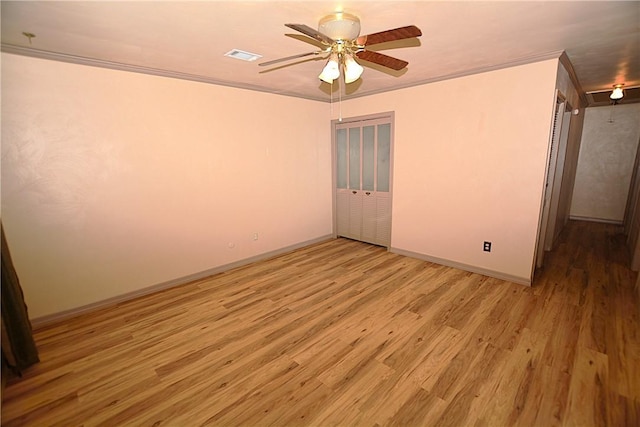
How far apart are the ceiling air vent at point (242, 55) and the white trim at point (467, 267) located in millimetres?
3305

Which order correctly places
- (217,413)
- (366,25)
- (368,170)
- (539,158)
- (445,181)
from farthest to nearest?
(368,170) < (445,181) < (539,158) < (366,25) < (217,413)

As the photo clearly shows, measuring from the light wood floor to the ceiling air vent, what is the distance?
252 centimetres

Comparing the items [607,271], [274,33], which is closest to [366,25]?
[274,33]

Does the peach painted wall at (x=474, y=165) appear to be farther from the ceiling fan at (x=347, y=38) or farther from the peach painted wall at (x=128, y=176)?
the peach painted wall at (x=128, y=176)

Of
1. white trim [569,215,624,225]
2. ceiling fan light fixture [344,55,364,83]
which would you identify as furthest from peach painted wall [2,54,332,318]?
white trim [569,215,624,225]

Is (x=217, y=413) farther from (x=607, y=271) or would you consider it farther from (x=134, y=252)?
(x=607, y=271)

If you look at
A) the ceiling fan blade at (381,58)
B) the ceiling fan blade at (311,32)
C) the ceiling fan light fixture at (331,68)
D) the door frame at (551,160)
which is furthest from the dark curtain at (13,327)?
the door frame at (551,160)

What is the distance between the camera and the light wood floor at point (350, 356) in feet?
5.67

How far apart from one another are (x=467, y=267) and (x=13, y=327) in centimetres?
456

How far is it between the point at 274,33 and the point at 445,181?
2774 millimetres

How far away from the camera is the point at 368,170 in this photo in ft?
15.3

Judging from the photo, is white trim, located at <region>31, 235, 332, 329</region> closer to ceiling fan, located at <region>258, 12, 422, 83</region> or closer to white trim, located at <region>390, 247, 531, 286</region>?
white trim, located at <region>390, 247, 531, 286</region>

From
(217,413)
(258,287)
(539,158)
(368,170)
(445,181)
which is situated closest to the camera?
(217,413)

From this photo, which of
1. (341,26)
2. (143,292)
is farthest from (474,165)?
(143,292)
